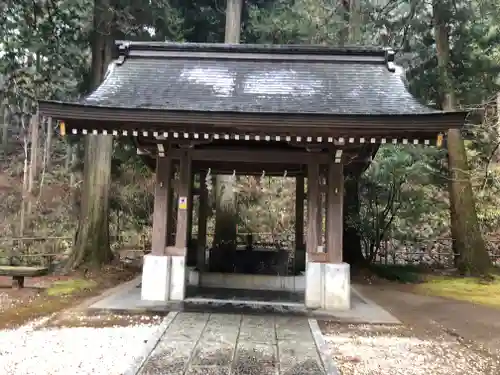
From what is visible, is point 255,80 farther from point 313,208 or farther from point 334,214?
point 334,214

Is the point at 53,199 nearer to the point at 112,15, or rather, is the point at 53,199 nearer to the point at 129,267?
the point at 129,267

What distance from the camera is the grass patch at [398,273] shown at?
36.3 ft

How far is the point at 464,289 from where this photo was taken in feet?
31.4

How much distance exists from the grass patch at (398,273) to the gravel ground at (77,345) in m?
7.28

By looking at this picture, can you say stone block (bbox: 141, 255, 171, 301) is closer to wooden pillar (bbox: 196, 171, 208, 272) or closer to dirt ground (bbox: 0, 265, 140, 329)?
dirt ground (bbox: 0, 265, 140, 329)

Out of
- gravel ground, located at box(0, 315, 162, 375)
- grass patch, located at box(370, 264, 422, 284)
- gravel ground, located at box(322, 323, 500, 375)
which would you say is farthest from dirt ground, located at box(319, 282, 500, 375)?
grass patch, located at box(370, 264, 422, 284)

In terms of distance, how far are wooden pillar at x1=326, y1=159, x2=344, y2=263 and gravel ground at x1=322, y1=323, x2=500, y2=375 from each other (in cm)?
147

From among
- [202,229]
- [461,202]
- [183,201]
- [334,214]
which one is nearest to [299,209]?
[202,229]

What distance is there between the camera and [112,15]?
9797 millimetres

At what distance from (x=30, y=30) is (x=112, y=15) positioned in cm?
182

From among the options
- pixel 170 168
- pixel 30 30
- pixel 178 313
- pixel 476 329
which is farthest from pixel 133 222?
pixel 476 329

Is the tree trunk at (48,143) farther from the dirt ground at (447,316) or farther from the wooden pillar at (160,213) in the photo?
the dirt ground at (447,316)

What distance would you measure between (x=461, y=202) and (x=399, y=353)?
7.56 m

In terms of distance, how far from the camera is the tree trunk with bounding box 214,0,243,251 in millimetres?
11523
